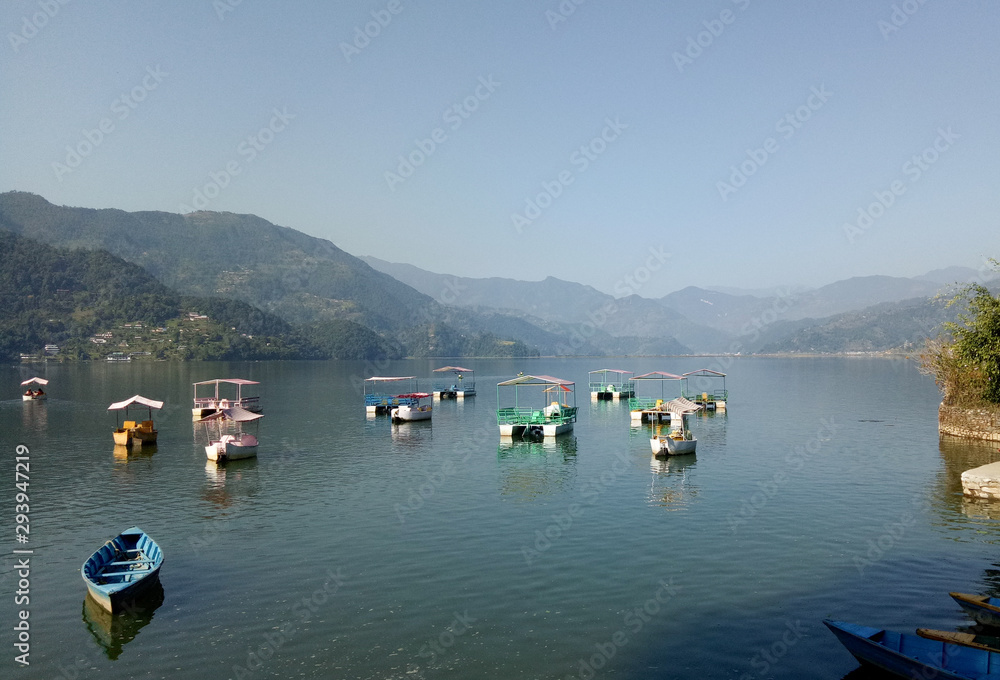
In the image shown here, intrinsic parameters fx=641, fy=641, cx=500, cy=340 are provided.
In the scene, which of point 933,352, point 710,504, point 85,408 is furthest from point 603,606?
point 85,408

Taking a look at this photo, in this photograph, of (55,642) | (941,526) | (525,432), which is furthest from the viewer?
(525,432)

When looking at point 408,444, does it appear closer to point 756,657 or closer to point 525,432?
point 525,432

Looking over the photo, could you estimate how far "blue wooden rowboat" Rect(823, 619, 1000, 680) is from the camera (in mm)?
16844

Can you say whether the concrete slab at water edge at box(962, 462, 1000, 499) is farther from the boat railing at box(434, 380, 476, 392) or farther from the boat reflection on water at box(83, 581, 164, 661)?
the boat railing at box(434, 380, 476, 392)

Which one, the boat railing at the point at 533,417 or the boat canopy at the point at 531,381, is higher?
the boat canopy at the point at 531,381

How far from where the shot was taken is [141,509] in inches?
1539

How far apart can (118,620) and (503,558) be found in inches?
600

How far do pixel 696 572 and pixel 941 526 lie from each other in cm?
1650

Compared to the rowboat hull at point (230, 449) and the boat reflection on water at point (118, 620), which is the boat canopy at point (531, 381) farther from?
the boat reflection on water at point (118, 620)

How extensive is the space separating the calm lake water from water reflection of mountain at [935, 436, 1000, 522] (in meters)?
0.27

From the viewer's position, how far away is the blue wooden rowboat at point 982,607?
20625 millimetres

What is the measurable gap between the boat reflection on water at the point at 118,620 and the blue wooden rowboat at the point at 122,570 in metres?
0.23

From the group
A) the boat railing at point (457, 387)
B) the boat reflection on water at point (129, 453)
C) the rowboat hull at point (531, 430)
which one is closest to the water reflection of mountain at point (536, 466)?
the rowboat hull at point (531, 430)

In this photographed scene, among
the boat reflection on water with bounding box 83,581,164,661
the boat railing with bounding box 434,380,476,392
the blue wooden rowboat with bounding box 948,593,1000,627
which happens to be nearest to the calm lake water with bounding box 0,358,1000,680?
the boat reflection on water with bounding box 83,581,164,661
